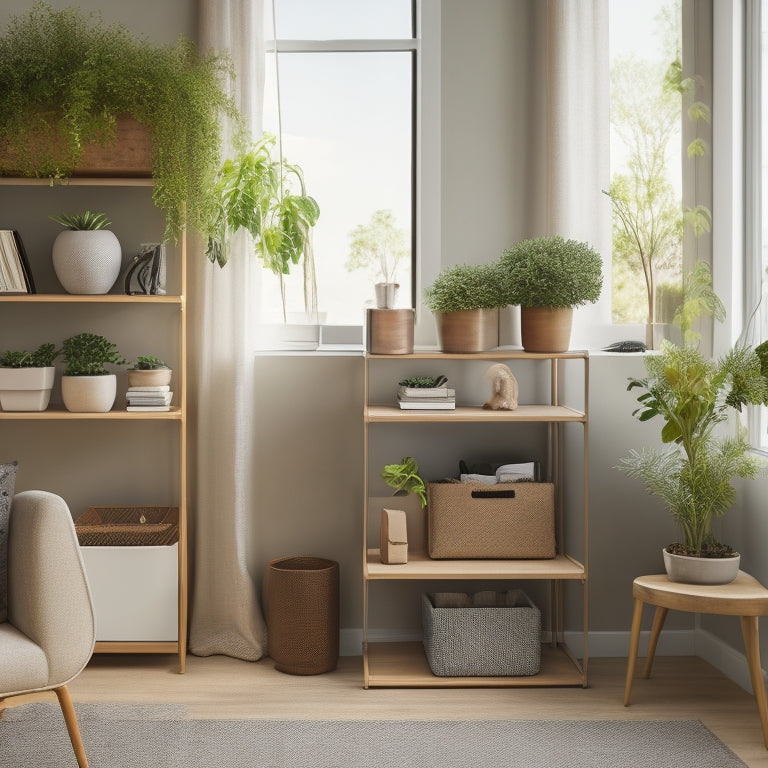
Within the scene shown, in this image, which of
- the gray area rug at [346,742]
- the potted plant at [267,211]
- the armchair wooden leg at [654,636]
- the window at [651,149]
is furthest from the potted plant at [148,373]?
the armchair wooden leg at [654,636]

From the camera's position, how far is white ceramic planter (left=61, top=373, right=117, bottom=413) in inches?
115

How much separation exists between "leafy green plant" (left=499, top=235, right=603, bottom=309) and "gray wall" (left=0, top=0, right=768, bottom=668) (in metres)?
0.41

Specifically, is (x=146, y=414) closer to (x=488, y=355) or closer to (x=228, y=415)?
(x=228, y=415)

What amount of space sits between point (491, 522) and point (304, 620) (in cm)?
72

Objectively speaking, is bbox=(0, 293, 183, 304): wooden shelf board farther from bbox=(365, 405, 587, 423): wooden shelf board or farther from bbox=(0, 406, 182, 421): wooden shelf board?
bbox=(365, 405, 587, 423): wooden shelf board

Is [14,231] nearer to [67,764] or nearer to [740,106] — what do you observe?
[67,764]

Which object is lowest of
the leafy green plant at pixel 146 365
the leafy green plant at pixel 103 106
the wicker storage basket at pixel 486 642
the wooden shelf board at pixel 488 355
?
the wicker storage basket at pixel 486 642

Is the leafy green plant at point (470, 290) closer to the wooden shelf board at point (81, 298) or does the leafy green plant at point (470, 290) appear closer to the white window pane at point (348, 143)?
the white window pane at point (348, 143)

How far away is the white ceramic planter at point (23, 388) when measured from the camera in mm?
2916

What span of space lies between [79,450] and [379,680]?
1.38 m

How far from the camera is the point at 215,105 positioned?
9.56 ft

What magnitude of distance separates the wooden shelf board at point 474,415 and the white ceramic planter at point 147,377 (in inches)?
28.2

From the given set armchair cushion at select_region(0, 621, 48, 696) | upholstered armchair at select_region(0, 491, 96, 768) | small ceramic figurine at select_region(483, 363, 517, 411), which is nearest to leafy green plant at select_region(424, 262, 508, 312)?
small ceramic figurine at select_region(483, 363, 517, 411)

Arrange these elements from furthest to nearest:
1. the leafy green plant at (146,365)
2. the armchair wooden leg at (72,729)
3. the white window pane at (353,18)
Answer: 1. the white window pane at (353,18)
2. the leafy green plant at (146,365)
3. the armchair wooden leg at (72,729)
